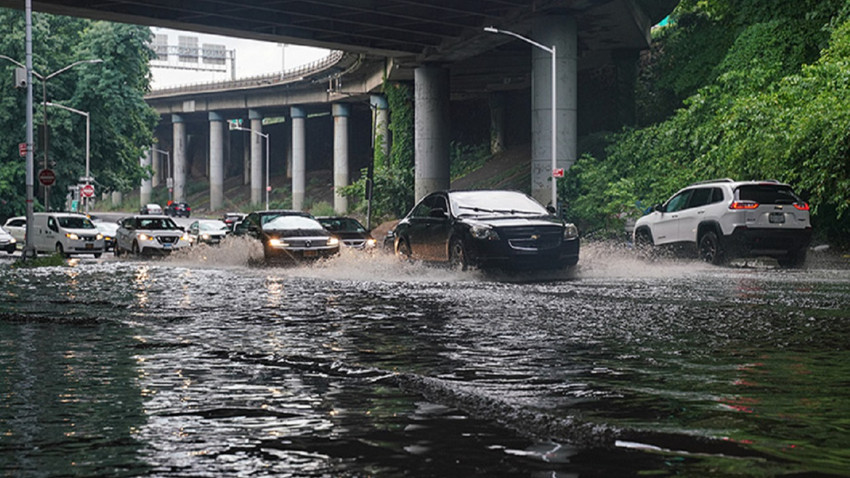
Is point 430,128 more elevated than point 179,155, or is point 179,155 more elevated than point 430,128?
point 179,155

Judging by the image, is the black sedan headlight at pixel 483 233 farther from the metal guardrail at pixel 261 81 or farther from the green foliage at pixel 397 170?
the metal guardrail at pixel 261 81

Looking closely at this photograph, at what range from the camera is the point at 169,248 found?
38.8 meters

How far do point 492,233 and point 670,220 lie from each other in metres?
7.40

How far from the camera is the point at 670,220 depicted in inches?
1072

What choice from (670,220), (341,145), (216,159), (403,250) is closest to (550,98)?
(670,220)

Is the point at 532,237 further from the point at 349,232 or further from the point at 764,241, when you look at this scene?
the point at 349,232

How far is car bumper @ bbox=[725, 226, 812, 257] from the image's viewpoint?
2462 centimetres

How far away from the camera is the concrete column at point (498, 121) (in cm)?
8581

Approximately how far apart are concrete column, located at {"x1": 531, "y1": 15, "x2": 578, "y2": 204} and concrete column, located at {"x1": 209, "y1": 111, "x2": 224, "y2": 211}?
6667cm

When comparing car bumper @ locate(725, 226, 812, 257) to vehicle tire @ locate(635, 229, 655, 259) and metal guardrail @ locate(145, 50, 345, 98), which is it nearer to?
vehicle tire @ locate(635, 229, 655, 259)

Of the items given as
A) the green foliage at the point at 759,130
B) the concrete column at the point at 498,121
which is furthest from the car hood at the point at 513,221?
the concrete column at the point at 498,121

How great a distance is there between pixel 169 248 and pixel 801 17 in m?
22.9

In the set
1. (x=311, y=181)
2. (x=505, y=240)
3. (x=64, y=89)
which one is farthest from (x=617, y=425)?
(x=311, y=181)

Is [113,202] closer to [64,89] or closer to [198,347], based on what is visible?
[64,89]
